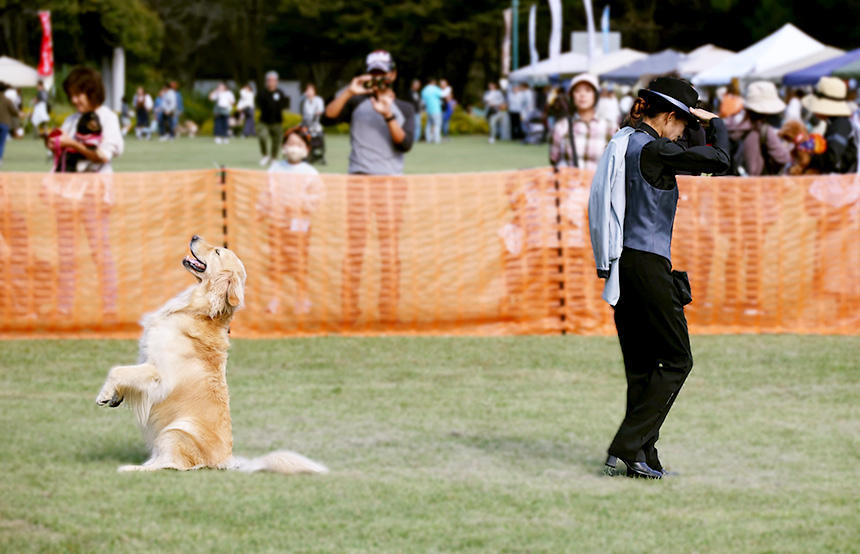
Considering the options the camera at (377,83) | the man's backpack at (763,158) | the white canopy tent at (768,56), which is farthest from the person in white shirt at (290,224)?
the white canopy tent at (768,56)

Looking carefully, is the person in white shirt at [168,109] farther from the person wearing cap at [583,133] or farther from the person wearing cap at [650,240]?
the person wearing cap at [650,240]

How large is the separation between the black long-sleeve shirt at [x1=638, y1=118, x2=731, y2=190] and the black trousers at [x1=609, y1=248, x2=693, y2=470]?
0.35 m

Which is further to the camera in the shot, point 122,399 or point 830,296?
point 830,296

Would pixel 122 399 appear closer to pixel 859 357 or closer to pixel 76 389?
pixel 76 389

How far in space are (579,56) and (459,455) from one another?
40.6 m

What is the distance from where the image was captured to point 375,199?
1044 centimetres

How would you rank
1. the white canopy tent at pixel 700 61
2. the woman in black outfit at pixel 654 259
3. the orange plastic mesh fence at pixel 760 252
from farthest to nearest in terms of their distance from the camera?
1. the white canopy tent at pixel 700 61
2. the orange plastic mesh fence at pixel 760 252
3. the woman in black outfit at pixel 654 259

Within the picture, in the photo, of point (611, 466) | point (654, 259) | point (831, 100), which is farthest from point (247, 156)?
point (654, 259)

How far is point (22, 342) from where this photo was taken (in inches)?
400

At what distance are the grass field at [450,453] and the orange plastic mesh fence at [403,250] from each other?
1.12 ft

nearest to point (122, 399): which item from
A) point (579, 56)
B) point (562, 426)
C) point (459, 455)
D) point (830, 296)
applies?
point (459, 455)

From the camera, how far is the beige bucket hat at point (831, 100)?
11422 millimetres

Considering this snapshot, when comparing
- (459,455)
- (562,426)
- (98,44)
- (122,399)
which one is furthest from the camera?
(98,44)

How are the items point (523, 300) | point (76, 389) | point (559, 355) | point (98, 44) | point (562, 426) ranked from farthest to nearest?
point (98, 44)
point (523, 300)
point (559, 355)
point (76, 389)
point (562, 426)
